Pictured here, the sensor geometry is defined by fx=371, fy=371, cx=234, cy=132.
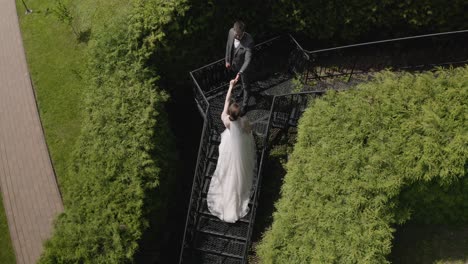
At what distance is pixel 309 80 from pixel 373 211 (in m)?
4.85

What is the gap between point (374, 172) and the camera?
21.6ft

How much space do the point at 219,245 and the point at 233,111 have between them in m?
3.29

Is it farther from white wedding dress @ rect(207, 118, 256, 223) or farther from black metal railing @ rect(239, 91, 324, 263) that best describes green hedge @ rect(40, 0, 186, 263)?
black metal railing @ rect(239, 91, 324, 263)

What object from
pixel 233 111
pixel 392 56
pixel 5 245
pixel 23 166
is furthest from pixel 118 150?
pixel 392 56

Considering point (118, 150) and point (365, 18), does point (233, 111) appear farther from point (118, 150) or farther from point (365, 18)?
point (365, 18)

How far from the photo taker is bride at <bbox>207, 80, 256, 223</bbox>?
25.7 ft

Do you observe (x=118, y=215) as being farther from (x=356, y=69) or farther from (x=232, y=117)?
(x=356, y=69)

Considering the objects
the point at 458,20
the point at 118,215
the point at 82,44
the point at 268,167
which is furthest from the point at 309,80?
the point at 82,44

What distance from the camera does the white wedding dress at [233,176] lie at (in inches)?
313

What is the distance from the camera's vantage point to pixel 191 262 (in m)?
8.41

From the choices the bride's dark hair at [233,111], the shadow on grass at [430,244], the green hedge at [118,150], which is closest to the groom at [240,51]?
the bride's dark hair at [233,111]

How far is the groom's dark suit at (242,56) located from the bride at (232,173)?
23.0 inches

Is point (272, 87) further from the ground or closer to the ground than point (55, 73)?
closer to the ground

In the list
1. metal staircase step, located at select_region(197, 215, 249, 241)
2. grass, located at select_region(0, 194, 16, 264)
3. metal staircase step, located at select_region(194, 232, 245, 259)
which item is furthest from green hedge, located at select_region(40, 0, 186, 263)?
grass, located at select_region(0, 194, 16, 264)
